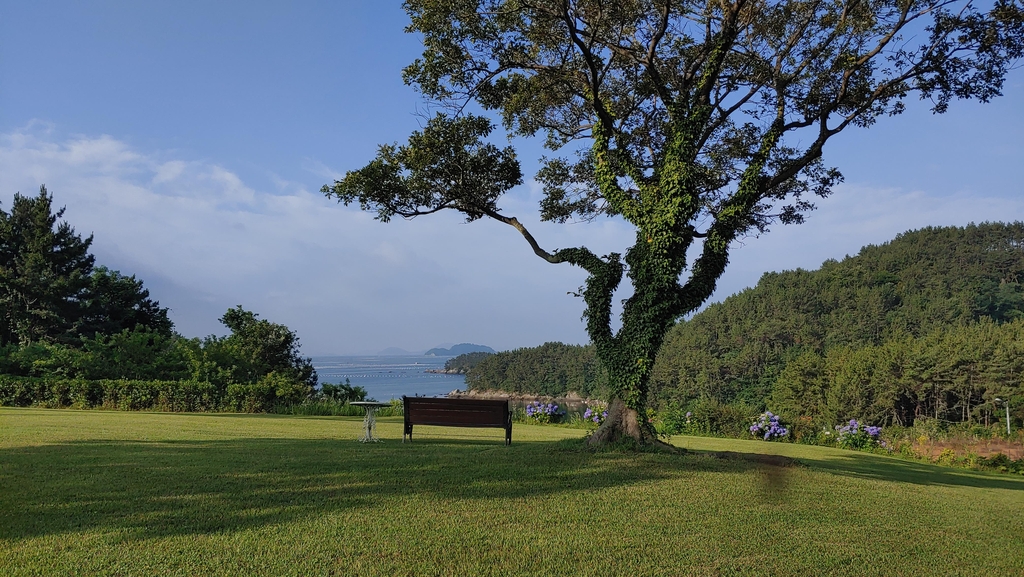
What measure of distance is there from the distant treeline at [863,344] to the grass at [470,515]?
56716mm

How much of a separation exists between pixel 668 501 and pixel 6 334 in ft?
122

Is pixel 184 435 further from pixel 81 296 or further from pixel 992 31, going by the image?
pixel 81 296

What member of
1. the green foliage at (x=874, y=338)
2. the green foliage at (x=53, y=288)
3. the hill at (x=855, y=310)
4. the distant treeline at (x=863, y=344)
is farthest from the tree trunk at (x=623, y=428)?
the hill at (x=855, y=310)

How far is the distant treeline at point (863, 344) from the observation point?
56.1 meters

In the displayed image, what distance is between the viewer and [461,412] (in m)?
9.92

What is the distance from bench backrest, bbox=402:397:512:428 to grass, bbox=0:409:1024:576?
4.39 ft

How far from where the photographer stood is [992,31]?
9.72 meters

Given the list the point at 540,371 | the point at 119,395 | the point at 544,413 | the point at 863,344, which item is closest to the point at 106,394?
the point at 119,395

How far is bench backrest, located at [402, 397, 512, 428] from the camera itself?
9.86 meters

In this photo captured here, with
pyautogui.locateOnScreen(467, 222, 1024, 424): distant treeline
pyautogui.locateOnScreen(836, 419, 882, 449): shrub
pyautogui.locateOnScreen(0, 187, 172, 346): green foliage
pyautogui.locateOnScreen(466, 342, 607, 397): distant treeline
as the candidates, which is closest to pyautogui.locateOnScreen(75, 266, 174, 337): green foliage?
pyautogui.locateOnScreen(0, 187, 172, 346): green foliage

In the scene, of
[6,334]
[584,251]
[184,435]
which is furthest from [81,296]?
[584,251]

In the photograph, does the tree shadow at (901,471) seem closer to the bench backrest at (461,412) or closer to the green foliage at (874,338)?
the bench backrest at (461,412)

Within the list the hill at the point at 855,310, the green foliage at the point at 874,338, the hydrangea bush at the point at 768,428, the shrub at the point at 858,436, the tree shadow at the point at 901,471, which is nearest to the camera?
the tree shadow at the point at 901,471

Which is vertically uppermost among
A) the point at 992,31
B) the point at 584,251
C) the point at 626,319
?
the point at 992,31
